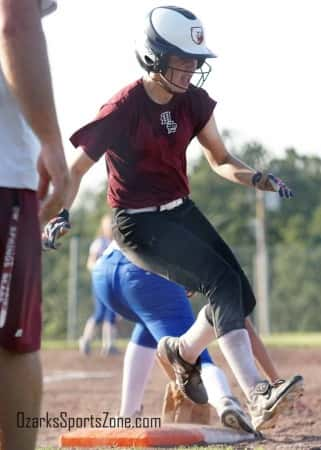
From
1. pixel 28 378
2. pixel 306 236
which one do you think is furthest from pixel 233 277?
pixel 306 236

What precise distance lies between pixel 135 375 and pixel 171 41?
7.10 ft

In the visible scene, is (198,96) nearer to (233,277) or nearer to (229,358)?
(233,277)

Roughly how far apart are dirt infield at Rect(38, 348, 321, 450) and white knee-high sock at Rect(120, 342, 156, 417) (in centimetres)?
52

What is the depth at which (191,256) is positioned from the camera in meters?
5.91

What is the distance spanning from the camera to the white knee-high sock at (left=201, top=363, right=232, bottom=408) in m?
6.24

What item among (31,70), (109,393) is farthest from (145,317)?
(109,393)

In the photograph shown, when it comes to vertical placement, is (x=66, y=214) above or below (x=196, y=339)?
above

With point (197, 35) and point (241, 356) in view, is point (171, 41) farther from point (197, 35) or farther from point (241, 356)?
point (241, 356)

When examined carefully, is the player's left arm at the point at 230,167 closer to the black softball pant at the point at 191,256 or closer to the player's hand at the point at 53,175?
the black softball pant at the point at 191,256

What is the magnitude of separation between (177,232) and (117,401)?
14.7 ft

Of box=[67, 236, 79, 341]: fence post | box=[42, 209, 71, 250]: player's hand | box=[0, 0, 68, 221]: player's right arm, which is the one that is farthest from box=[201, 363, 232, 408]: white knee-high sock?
box=[67, 236, 79, 341]: fence post

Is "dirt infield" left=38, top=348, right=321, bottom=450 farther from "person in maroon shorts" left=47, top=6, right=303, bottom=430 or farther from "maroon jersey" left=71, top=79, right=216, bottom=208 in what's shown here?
"maroon jersey" left=71, top=79, right=216, bottom=208

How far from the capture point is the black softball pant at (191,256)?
19.2 ft

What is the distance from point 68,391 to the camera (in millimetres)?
11602
